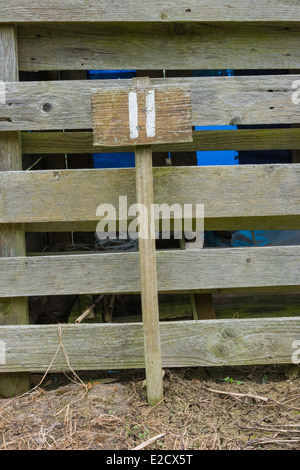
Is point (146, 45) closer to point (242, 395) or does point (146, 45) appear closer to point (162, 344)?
point (162, 344)

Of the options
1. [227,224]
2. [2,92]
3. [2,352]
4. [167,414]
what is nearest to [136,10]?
[2,92]

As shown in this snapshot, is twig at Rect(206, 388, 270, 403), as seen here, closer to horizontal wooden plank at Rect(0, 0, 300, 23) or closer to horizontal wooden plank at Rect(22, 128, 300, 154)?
horizontal wooden plank at Rect(22, 128, 300, 154)

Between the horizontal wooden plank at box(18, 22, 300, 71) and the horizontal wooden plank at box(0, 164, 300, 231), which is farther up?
the horizontal wooden plank at box(18, 22, 300, 71)

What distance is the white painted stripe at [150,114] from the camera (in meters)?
2.67

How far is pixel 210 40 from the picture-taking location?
3.19 m

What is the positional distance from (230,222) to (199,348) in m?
0.86

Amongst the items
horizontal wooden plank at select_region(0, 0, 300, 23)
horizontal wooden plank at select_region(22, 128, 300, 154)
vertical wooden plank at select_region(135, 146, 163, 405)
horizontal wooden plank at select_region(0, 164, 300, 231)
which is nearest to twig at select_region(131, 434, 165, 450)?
vertical wooden plank at select_region(135, 146, 163, 405)

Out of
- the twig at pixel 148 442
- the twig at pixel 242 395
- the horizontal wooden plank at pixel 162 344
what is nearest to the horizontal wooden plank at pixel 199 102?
the horizontal wooden plank at pixel 162 344

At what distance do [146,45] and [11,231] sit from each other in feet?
4.47

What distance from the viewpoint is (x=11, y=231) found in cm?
319

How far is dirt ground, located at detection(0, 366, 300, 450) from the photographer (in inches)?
109

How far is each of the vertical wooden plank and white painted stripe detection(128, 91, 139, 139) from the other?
3.5 inches

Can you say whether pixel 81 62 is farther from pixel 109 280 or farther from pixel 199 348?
pixel 199 348

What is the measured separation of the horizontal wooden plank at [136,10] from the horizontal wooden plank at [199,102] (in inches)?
13.7
